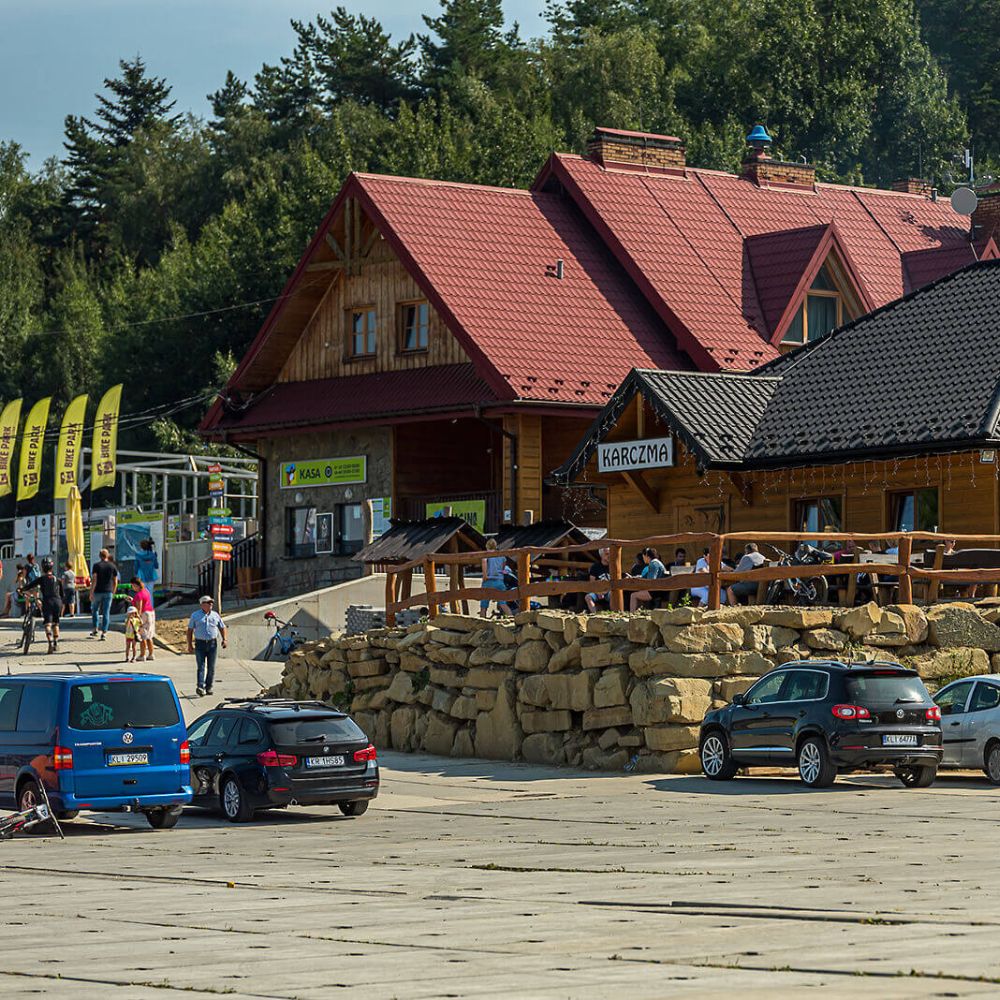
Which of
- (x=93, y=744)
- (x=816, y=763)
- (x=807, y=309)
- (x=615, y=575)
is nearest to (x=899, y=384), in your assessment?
(x=615, y=575)

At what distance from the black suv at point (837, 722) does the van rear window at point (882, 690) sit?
0.04ft

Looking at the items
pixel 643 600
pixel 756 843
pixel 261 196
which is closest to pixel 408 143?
pixel 261 196

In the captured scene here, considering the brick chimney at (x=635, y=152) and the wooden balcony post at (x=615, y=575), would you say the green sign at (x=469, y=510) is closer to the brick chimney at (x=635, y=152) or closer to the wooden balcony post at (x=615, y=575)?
the brick chimney at (x=635, y=152)

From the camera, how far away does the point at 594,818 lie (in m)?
21.7

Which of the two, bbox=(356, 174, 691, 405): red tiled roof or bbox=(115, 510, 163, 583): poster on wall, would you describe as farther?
bbox=(115, 510, 163, 583): poster on wall

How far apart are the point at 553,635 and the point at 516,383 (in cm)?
1561

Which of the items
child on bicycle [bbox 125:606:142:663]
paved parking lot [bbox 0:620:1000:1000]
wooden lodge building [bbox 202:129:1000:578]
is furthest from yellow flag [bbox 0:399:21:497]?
paved parking lot [bbox 0:620:1000:1000]

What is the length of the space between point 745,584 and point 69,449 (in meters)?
27.9

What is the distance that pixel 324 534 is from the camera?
4878 cm

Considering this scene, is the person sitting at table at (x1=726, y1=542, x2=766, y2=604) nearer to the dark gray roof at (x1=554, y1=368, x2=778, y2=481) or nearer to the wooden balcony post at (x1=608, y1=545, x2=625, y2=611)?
the wooden balcony post at (x1=608, y1=545, x2=625, y2=611)

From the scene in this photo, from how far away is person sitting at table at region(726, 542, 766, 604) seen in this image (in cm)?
2870

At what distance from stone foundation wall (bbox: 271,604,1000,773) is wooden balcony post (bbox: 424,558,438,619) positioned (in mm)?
958

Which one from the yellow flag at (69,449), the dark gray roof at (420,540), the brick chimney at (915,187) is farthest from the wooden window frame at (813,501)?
the brick chimney at (915,187)

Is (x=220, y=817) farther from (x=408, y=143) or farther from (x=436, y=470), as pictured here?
(x=408, y=143)
